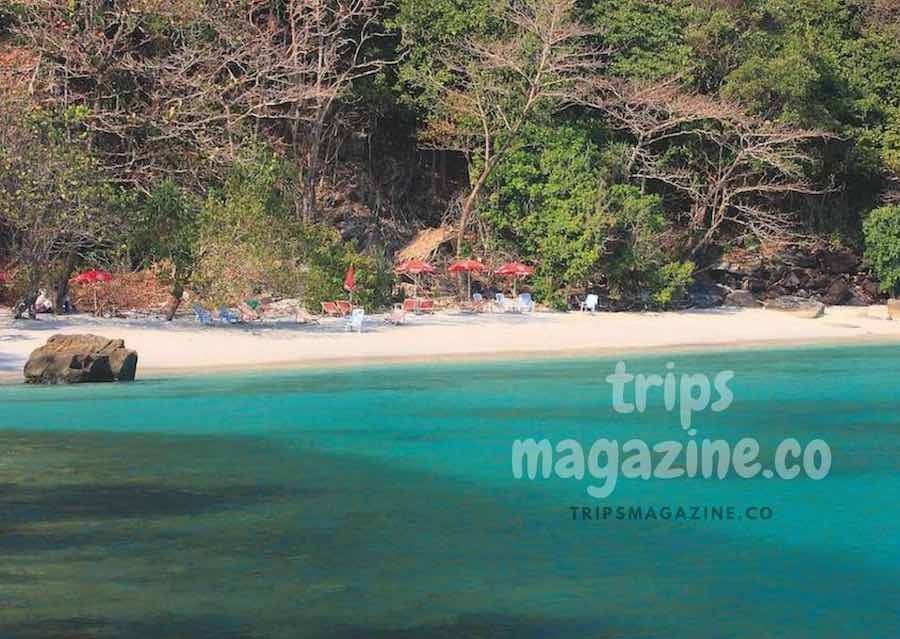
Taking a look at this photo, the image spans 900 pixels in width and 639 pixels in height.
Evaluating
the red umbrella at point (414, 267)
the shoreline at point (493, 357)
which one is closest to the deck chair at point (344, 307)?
the red umbrella at point (414, 267)

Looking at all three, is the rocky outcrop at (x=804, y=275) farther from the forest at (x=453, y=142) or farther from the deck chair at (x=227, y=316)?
the deck chair at (x=227, y=316)

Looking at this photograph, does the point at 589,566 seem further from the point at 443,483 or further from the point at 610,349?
the point at 610,349

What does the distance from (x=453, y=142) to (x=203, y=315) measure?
13385 mm

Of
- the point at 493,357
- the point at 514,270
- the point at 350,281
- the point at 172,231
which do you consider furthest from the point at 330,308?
the point at 514,270

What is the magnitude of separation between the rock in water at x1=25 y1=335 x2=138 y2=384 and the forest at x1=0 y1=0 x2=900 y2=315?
5383 mm

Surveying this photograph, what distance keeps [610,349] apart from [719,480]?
16395 mm

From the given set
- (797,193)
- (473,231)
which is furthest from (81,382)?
(797,193)

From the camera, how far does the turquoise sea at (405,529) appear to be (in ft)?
29.8

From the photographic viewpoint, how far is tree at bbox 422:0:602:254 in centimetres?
3856

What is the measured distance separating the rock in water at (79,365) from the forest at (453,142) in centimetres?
538

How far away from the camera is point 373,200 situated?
4338cm

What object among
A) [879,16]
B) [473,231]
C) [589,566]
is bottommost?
[589,566]

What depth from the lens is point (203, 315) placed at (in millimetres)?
30062

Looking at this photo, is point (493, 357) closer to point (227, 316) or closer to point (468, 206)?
point (227, 316)
